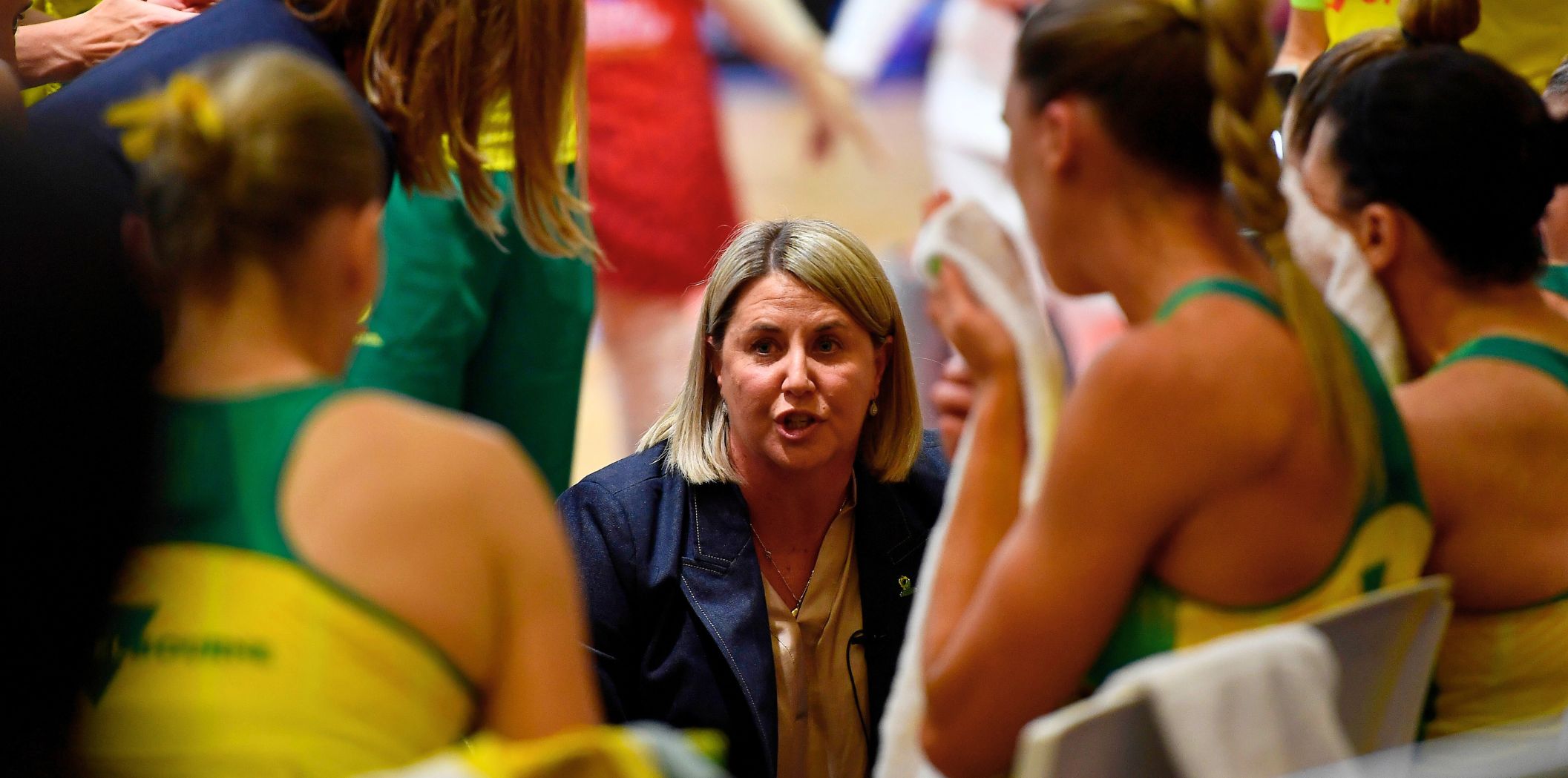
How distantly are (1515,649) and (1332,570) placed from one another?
33 cm

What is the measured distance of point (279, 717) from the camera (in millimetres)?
1105

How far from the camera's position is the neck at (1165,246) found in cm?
140

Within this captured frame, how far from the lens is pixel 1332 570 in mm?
1406

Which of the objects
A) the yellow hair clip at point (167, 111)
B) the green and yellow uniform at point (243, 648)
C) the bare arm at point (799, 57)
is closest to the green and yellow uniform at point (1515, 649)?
the green and yellow uniform at point (243, 648)

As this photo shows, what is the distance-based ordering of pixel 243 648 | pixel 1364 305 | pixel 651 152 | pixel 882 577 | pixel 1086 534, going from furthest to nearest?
pixel 651 152 → pixel 882 577 → pixel 1364 305 → pixel 1086 534 → pixel 243 648

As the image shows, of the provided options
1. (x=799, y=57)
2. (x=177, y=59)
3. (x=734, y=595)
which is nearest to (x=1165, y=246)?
(x=734, y=595)

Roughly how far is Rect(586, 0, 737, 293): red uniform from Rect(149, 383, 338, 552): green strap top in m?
2.80

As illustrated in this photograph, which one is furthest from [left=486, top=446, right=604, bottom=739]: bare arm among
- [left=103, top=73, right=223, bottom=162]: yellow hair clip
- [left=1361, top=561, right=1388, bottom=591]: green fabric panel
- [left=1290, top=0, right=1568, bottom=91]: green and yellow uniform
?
[left=1290, top=0, right=1568, bottom=91]: green and yellow uniform

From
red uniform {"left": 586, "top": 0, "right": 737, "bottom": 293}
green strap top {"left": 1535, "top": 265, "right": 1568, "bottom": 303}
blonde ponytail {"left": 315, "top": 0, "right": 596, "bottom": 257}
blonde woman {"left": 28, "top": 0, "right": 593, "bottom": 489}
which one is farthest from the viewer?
red uniform {"left": 586, "top": 0, "right": 737, "bottom": 293}

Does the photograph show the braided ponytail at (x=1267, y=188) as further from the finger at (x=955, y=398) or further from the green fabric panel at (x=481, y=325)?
the green fabric panel at (x=481, y=325)

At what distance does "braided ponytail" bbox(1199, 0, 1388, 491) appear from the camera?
4.42ft

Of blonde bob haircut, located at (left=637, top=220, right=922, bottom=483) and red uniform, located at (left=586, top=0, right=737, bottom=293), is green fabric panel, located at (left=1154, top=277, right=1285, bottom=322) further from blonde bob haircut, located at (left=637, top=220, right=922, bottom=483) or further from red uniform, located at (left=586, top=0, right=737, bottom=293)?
red uniform, located at (left=586, top=0, right=737, bottom=293)

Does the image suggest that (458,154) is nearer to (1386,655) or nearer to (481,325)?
(481,325)

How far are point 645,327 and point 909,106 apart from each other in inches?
59.4
